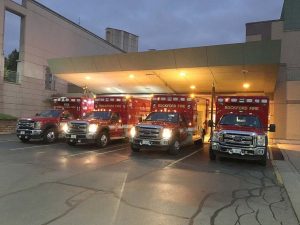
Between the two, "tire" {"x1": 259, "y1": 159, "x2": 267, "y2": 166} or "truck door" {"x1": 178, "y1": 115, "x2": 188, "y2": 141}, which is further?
"truck door" {"x1": 178, "y1": 115, "x2": 188, "y2": 141}

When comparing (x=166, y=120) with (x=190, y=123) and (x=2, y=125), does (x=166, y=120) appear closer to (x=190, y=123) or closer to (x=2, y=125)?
(x=190, y=123)

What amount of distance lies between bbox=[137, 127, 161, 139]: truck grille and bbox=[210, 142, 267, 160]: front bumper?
2830 millimetres

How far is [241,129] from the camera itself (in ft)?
49.2

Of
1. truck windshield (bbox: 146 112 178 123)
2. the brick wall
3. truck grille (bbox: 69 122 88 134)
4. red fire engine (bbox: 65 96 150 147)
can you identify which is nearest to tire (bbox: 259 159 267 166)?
truck windshield (bbox: 146 112 178 123)

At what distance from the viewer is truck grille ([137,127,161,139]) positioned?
16.4 meters

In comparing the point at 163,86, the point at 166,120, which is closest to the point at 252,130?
the point at 166,120

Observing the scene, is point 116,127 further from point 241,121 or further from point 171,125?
point 241,121

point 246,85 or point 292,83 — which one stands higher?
point 292,83

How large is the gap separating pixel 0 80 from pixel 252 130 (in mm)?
23638

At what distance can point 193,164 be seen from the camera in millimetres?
14336

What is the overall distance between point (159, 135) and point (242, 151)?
150 inches

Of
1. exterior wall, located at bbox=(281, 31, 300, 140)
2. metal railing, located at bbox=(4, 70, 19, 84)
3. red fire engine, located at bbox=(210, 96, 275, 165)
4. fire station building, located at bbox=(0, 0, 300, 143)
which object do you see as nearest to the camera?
red fire engine, located at bbox=(210, 96, 275, 165)

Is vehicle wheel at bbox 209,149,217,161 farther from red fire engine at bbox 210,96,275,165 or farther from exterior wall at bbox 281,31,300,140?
exterior wall at bbox 281,31,300,140

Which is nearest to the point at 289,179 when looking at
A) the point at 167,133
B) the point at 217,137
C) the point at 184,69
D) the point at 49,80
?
the point at 217,137
